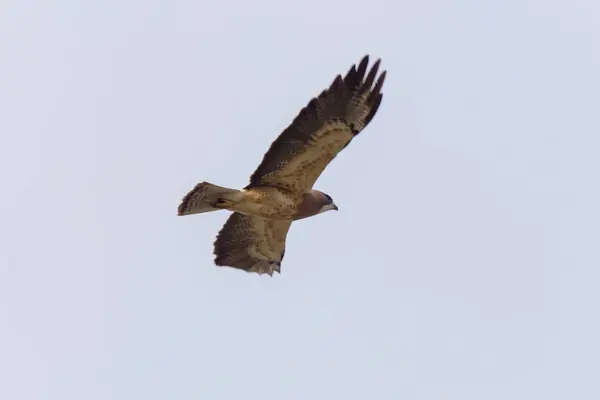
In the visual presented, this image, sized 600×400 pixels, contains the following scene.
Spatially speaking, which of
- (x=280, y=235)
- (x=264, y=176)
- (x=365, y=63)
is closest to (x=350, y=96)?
(x=365, y=63)

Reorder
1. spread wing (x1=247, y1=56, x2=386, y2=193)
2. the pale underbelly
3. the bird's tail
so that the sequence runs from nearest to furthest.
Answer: spread wing (x1=247, y1=56, x2=386, y2=193) → the bird's tail → the pale underbelly

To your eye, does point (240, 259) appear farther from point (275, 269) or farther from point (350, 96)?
point (350, 96)

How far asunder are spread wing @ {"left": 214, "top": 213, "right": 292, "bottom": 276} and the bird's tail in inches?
53.4

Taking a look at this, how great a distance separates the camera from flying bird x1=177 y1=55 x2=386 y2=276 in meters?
15.9

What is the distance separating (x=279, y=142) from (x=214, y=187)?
43.2 inches

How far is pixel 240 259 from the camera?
18688 mm

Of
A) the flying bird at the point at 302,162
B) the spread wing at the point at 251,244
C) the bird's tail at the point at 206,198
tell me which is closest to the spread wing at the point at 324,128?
the flying bird at the point at 302,162

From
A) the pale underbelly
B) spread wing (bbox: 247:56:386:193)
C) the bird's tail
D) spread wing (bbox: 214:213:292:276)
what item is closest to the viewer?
spread wing (bbox: 247:56:386:193)

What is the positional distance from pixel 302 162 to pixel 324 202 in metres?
0.83

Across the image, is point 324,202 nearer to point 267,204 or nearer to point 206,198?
point 267,204

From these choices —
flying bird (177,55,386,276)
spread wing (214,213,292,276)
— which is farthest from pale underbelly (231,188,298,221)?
spread wing (214,213,292,276)

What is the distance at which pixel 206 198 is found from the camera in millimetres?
16547

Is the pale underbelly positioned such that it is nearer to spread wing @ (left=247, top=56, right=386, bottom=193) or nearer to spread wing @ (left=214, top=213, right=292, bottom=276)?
spread wing @ (left=247, top=56, right=386, bottom=193)

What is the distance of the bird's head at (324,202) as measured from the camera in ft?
55.9
